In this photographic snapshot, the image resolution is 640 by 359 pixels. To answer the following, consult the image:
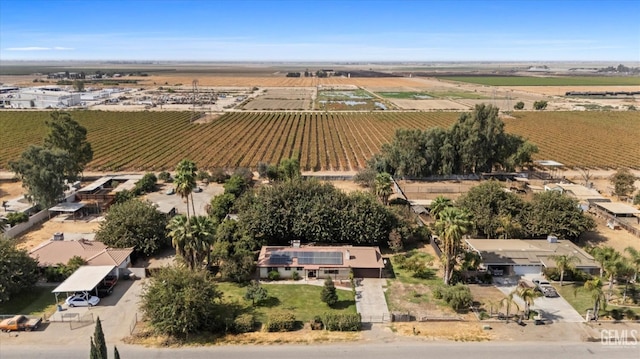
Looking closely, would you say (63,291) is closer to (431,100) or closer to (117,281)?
(117,281)

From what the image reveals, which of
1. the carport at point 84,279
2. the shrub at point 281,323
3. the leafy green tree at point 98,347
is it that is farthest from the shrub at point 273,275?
the leafy green tree at point 98,347

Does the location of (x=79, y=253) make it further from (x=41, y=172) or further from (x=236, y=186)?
(x=236, y=186)

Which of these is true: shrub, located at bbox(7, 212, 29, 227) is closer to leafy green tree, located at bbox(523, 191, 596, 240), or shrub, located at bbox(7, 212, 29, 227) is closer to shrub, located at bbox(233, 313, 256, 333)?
shrub, located at bbox(233, 313, 256, 333)

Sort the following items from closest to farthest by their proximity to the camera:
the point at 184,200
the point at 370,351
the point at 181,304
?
1. the point at 370,351
2. the point at 181,304
3. the point at 184,200

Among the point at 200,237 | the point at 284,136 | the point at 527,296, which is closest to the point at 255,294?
the point at 200,237

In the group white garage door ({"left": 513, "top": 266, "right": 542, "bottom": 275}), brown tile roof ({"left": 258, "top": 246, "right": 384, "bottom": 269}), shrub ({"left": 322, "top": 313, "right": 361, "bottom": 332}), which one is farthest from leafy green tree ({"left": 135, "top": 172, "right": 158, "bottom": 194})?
white garage door ({"left": 513, "top": 266, "right": 542, "bottom": 275})

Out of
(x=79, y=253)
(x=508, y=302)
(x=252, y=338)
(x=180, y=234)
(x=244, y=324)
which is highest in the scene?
(x=180, y=234)
